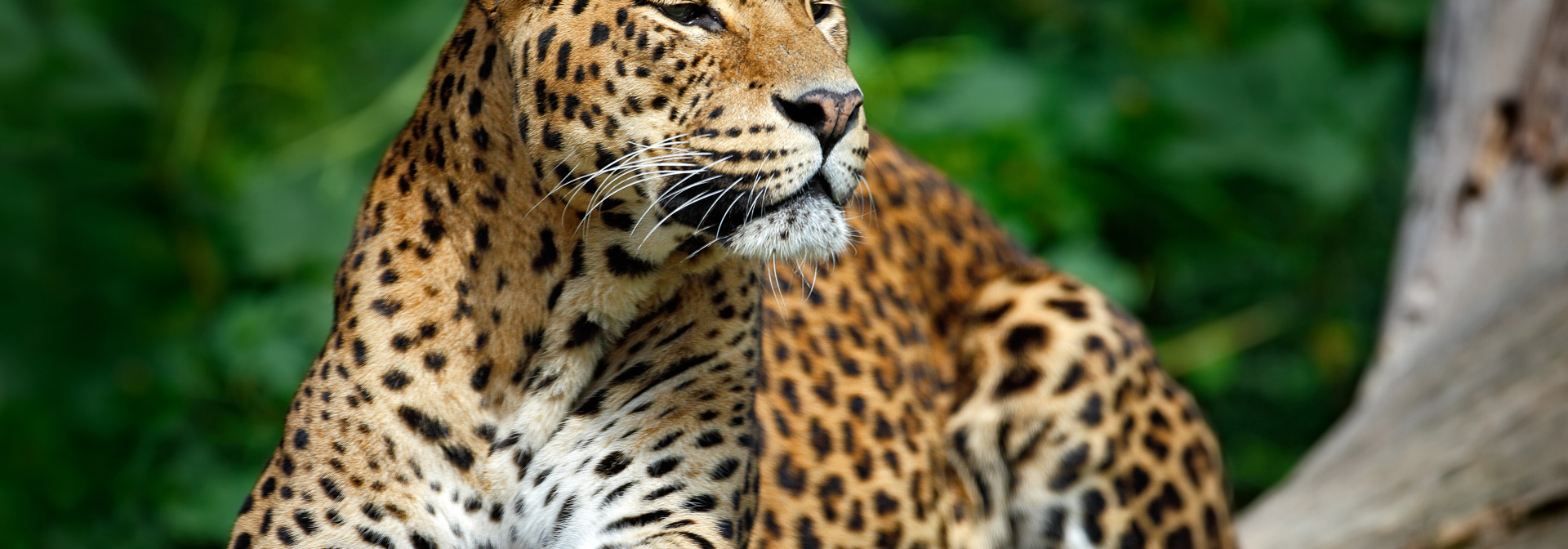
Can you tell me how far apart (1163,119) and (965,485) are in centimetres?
335

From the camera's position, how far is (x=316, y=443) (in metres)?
2.92

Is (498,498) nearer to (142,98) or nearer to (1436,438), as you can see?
(1436,438)

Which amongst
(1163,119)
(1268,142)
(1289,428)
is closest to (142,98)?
(1163,119)

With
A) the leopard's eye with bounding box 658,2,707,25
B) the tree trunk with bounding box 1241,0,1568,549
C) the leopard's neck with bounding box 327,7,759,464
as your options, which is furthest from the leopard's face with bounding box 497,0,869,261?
the tree trunk with bounding box 1241,0,1568,549

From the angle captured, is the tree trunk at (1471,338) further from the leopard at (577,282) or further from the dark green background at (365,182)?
the leopard at (577,282)

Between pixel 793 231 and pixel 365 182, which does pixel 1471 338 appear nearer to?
pixel 793 231

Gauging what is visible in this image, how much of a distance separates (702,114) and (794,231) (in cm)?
27

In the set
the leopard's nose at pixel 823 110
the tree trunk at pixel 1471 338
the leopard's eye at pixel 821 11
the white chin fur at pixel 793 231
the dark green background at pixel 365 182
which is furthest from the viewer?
the dark green background at pixel 365 182

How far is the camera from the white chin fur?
2717 millimetres

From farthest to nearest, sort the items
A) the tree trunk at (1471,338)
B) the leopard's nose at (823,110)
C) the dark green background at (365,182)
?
1. the dark green background at (365,182)
2. the tree trunk at (1471,338)
3. the leopard's nose at (823,110)

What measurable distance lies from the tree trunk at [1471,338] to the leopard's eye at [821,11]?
2.35 meters

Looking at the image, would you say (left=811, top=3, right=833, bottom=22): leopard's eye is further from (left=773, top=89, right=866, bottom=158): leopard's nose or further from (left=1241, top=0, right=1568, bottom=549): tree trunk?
(left=1241, top=0, right=1568, bottom=549): tree trunk

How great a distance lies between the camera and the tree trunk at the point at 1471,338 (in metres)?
4.23

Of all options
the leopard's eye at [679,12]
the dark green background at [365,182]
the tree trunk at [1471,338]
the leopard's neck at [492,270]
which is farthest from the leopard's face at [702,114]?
the dark green background at [365,182]
